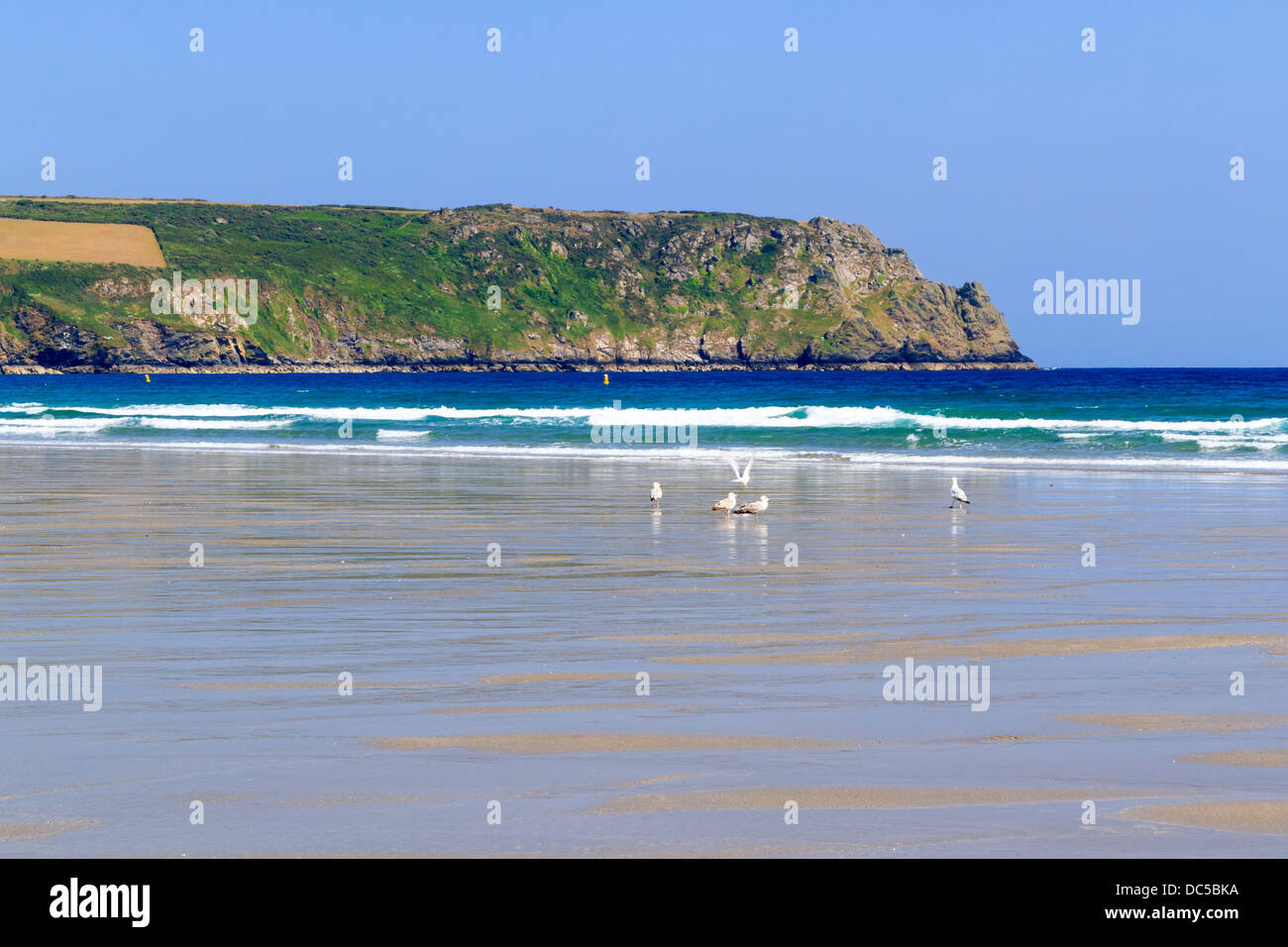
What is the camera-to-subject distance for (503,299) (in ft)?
577

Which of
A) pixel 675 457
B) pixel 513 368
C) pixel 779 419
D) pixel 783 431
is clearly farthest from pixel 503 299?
pixel 675 457

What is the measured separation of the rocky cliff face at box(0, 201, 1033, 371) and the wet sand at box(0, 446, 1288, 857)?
139035mm

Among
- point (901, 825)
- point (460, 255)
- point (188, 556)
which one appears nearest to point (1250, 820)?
point (901, 825)

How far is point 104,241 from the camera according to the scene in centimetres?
15512

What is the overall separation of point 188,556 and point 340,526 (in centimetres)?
266

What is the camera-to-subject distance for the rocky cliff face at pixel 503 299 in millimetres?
144250

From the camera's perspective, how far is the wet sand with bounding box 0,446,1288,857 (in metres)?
4.38

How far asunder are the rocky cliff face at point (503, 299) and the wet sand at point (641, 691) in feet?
456

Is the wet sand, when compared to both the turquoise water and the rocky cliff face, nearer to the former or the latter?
the turquoise water

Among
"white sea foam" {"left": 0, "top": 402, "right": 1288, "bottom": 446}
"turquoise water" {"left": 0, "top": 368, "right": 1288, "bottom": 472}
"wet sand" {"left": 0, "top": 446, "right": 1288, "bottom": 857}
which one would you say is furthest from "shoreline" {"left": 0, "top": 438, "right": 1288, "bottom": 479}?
"wet sand" {"left": 0, "top": 446, "right": 1288, "bottom": 857}

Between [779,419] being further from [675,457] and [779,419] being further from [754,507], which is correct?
[754,507]

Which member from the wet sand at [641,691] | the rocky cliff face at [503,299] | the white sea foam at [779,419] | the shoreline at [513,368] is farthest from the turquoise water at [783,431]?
the rocky cliff face at [503,299]

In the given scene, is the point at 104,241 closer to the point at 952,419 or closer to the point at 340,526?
the point at 952,419

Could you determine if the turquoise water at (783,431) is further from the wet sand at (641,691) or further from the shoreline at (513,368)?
the shoreline at (513,368)
